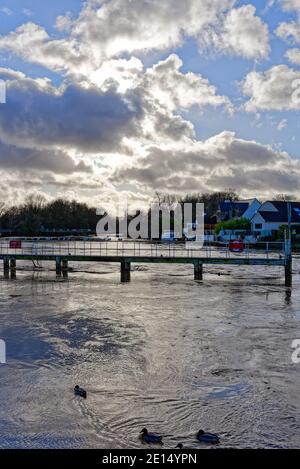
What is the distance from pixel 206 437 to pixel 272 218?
220 ft

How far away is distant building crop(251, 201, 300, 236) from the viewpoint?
231 ft

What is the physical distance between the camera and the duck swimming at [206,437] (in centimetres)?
715

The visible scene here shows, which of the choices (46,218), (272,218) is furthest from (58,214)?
(272,218)

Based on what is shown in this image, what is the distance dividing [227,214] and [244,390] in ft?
292

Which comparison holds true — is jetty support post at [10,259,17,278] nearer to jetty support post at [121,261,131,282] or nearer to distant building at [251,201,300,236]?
jetty support post at [121,261,131,282]

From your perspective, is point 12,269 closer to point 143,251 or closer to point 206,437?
point 143,251

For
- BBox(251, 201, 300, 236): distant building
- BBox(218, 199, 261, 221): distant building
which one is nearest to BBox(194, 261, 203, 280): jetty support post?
BBox(251, 201, 300, 236): distant building

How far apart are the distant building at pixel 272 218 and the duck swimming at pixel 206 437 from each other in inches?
2471

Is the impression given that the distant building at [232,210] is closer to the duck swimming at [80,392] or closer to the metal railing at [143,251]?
the metal railing at [143,251]

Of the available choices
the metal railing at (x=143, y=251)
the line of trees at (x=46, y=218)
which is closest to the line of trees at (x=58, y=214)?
the line of trees at (x=46, y=218)

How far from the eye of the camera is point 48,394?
30.2ft

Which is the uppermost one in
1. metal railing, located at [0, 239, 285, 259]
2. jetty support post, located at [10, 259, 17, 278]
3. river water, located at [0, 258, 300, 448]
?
metal railing, located at [0, 239, 285, 259]

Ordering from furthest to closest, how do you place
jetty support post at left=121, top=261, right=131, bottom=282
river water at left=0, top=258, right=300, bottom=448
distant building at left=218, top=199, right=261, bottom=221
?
distant building at left=218, top=199, right=261, bottom=221
jetty support post at left=121, top=261, right=131, bottom=282
river water at left=0, top=258, right=300, bottom=448

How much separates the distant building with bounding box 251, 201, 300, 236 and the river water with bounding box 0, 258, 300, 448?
50.1 metres
